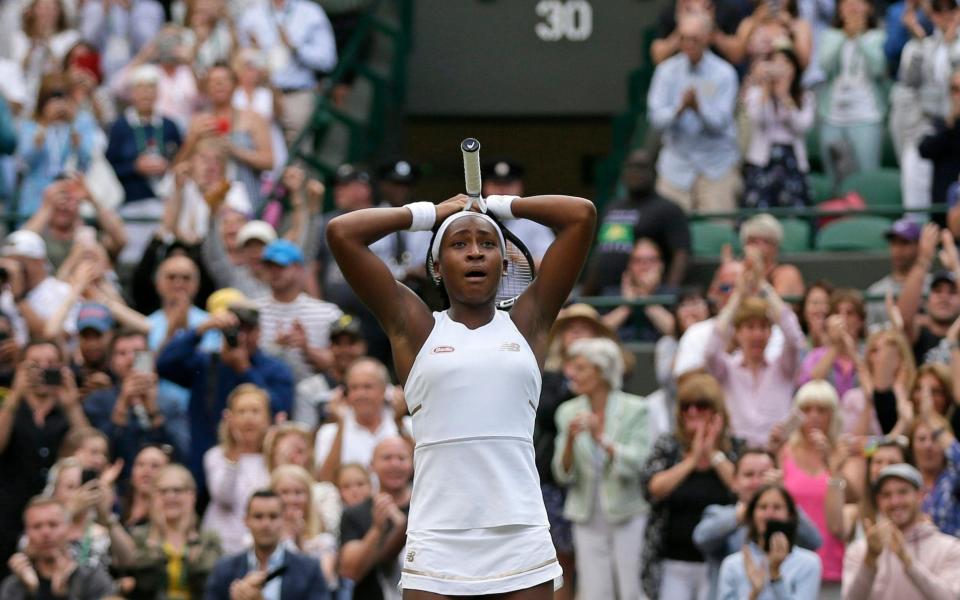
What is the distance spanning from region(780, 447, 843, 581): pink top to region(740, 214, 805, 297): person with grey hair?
7.26ft

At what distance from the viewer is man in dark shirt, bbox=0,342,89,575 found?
11.3 meters

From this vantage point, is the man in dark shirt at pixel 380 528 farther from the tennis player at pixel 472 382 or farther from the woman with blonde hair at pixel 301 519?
the tennis player at pixel 472 382

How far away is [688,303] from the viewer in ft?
40.2

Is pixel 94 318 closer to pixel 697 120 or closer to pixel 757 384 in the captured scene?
pixel 757 384

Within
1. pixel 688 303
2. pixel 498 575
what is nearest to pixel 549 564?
pixel 498 575

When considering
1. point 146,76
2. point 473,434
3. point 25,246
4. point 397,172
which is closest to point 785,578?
point 473,434

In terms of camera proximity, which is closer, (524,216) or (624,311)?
(524,216)

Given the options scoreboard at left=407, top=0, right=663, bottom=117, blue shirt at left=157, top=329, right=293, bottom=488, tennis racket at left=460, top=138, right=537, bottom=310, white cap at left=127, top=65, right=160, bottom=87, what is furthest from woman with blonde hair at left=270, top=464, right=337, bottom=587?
scoreboard at left=407, top=0, right=663, bottom=117

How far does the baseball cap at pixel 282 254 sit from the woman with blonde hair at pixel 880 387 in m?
3.19

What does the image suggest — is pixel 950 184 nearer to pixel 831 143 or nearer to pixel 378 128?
pixel 831 143

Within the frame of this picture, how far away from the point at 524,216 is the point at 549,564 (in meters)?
1.11

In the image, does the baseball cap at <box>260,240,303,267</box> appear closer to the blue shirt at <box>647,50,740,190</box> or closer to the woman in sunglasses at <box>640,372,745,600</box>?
the woman in sunglasses at <box>640,372,745,600</box>

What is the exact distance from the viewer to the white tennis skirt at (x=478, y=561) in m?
6.62

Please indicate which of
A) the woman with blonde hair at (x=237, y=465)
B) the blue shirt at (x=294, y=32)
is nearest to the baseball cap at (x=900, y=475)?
the woman with blonde hair at (x=237, y=465)
